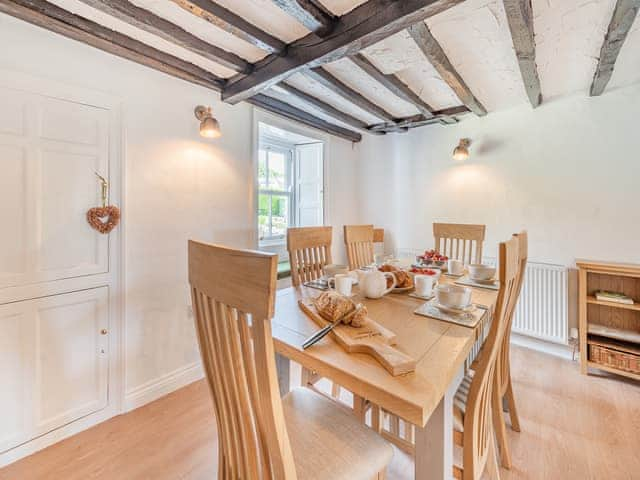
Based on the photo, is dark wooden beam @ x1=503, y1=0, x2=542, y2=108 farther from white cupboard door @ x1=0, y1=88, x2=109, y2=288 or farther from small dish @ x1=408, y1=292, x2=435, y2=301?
white cupboard door @ x1=0, y1=88, x2=109, y2=288

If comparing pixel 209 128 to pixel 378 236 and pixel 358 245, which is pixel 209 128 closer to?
pixel 358 245

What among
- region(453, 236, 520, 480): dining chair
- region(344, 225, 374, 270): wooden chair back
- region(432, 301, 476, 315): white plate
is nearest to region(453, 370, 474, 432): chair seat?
region(453, 236, 520, 480): dining chair

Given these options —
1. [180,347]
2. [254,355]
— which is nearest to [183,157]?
[180,347]

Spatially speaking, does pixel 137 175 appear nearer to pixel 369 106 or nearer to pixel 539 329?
pixel 369 106

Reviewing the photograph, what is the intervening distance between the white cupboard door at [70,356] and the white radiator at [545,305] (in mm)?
3338

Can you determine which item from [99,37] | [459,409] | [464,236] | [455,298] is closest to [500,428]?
[459,409]

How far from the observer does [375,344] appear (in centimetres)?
86

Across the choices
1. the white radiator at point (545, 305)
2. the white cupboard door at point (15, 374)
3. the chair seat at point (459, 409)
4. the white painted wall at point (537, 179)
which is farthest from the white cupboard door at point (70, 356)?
the white radiator at point (545, 305)

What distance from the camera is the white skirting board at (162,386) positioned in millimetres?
1821

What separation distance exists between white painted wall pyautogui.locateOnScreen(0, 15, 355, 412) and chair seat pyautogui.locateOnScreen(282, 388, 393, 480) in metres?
1.30

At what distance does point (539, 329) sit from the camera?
258 cm

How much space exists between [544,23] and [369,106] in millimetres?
1349

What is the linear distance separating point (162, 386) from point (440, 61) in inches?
113

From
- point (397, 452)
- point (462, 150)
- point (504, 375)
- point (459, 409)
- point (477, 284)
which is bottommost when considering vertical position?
point (397, 452)
